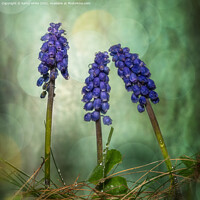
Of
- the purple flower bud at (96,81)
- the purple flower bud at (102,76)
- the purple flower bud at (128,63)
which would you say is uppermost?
the purple flower bud at (128,63)

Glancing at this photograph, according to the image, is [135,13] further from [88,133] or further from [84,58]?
[88,133]

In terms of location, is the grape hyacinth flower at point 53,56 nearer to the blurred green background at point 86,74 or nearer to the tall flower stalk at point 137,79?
the tall flower stalk at point 137,79

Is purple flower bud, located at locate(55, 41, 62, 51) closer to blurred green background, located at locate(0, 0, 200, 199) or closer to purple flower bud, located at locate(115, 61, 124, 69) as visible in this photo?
purple flower bud, located at locate(115, 61, 124, 69)

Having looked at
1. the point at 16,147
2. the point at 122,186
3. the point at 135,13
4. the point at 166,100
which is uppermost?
the point at 135,13

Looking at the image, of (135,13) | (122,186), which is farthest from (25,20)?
(122,186)

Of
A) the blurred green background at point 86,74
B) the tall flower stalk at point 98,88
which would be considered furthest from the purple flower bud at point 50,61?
the blurred green background at point 86,74

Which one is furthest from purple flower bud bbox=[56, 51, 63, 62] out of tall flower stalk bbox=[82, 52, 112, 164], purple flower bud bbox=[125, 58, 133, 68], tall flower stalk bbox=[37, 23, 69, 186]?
purple flower bud bbox=[125, 58, 133, 68]
